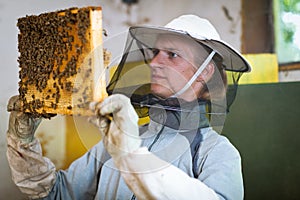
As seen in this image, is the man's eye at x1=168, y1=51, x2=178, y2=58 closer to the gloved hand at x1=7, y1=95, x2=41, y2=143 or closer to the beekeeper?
the beekeeper

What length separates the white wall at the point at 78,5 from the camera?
203 cm

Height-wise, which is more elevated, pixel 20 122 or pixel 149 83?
pixel 149 83

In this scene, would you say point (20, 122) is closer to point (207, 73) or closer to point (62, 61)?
point (62, 61)

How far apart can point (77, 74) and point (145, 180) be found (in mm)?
324

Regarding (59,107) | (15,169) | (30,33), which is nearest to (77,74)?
(59,107)

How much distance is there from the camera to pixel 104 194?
1.43 meters

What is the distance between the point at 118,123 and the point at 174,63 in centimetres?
46

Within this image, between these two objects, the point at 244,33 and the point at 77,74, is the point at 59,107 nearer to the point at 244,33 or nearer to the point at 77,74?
the point at 77,74

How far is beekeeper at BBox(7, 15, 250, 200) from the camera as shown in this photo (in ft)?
4.21

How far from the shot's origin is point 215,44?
1.37 metres

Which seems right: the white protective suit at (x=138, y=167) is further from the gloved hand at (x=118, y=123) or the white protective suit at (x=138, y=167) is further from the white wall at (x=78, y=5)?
the white wall at (x=78, y=5)

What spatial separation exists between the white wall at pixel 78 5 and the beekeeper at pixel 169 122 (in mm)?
177

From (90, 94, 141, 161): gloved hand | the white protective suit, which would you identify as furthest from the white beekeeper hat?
(90, 94, 141, 161): gloved hand

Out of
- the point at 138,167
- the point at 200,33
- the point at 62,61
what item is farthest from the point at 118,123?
the point at 200,33
